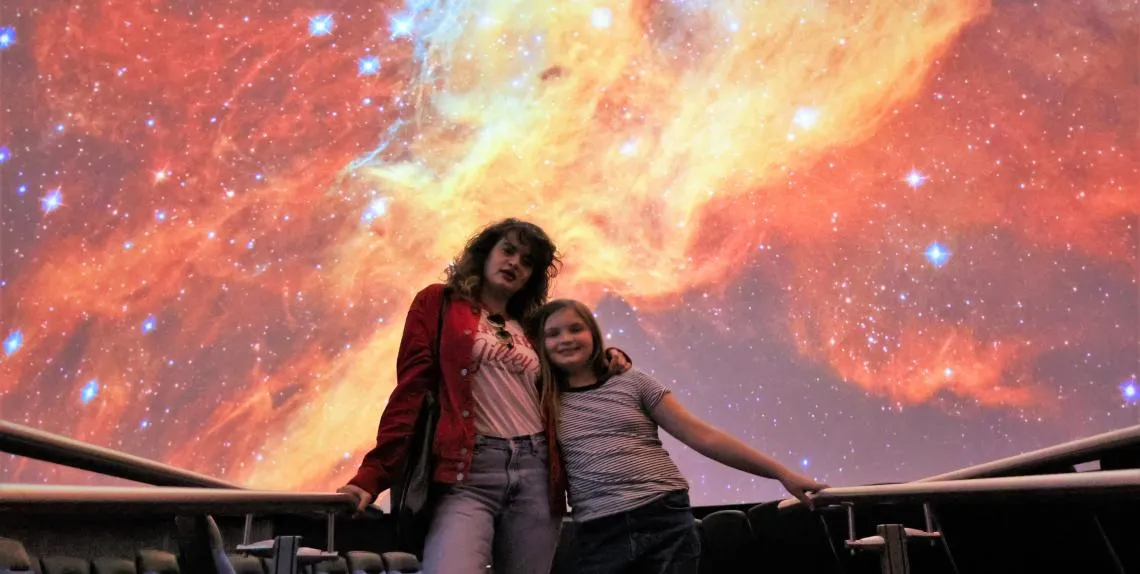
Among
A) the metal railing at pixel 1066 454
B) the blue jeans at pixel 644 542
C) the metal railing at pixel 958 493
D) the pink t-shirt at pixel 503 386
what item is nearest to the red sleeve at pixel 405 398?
the pink t-shirt at pixel 503 386

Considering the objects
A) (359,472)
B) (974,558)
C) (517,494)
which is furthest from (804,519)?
(359,472)

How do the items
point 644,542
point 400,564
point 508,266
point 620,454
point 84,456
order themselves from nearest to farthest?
1. point 84,456
2. point 644,542
3. point 620,454
4. point 508,266
5. point 400,564

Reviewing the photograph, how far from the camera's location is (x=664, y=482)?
80.8 inches

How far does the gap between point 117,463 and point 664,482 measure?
1.15 m

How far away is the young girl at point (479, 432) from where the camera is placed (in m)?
1.89

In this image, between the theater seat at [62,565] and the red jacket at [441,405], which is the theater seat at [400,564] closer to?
the red jacket at [441,405]

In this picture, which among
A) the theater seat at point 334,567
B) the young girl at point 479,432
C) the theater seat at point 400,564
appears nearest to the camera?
the young girl at point 479,432

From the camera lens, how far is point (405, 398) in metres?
2.05

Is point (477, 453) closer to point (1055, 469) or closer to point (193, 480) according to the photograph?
point (193, 480)

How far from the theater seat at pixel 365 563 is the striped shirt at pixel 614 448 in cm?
74

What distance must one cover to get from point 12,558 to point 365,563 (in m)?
1.05

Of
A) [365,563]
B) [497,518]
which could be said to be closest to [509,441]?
[497,518]

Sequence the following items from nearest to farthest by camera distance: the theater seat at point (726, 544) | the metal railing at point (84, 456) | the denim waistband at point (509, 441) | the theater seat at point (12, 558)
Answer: the metal railing at point (84, 456) → the theater seat at point (12, 558) → the denim waistband at point (509, 441) → the theater seat at point (726, 544)

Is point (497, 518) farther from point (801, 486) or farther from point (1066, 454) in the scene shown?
point (1066, 454)
